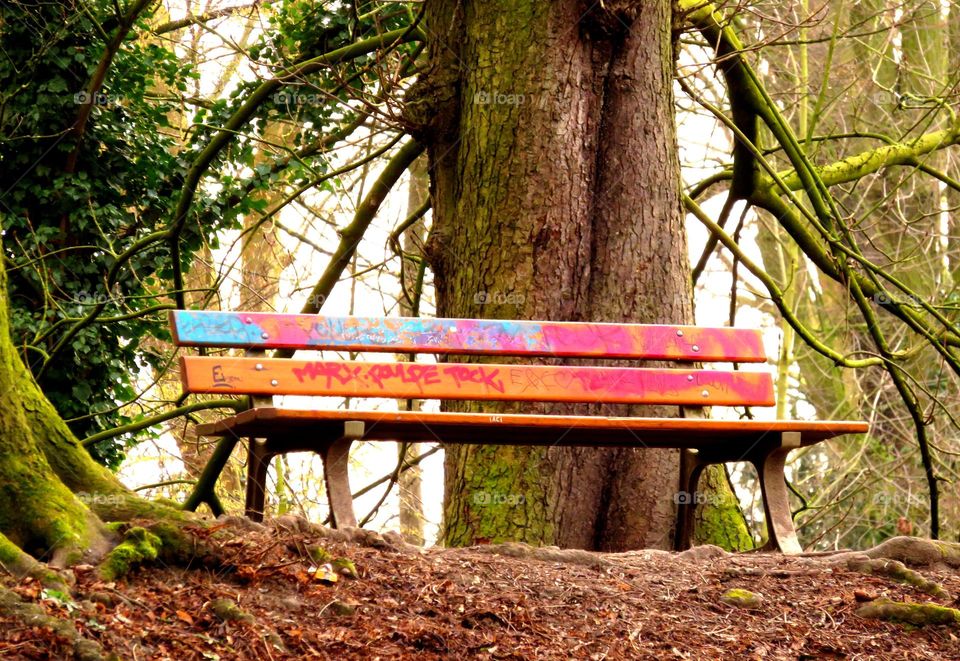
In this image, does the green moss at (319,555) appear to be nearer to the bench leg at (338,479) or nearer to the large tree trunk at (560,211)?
the bench leg at (338,479)

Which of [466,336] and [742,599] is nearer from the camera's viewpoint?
[742,599]

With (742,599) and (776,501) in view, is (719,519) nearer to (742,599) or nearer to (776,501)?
(776,501)

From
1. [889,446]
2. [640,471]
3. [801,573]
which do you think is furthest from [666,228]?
[889,446]

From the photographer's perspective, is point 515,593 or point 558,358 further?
point 558,358

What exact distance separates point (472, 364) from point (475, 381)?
0.24 ft

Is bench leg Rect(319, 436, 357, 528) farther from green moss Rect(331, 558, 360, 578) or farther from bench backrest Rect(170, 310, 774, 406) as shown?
green moss Rect(331, 558, 360, 578)

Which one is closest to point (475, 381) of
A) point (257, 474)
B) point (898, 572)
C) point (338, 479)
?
point (338, 479)

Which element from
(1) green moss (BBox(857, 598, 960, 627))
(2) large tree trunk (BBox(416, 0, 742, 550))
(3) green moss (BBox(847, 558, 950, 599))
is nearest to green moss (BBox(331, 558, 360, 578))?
(2) large tree trunk (BBox(416, 0, 742, 550))

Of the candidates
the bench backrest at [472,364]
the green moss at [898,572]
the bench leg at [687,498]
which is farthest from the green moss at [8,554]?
the bench leg at [687,498]

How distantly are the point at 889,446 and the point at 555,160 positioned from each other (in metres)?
9.52

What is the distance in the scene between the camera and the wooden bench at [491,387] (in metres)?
4.55

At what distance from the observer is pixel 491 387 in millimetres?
4914

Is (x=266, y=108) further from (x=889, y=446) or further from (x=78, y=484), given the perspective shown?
(x=889, y=446)

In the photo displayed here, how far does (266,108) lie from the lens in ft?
30.3
